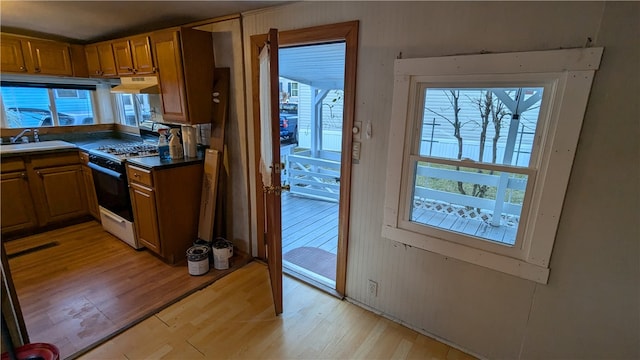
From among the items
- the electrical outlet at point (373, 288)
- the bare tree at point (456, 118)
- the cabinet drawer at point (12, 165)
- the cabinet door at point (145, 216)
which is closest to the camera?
the bare tree at point (456, 118)

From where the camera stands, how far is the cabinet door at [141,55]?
2.73 m

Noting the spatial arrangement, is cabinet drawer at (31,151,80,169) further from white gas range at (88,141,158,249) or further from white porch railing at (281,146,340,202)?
white porch railing at (281,146,340,202)

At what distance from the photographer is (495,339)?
1.74m

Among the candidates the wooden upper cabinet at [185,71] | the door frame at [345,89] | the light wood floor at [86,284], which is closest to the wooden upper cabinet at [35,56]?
the wooden upper cabinet at [185,71]

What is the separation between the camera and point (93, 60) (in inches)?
133

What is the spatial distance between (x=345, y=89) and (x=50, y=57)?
11.4 ft

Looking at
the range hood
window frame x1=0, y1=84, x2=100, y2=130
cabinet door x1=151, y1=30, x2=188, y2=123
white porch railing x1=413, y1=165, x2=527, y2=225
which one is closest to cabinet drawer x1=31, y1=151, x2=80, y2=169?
window frame x1=0, y1=84, x2=100, y2=130

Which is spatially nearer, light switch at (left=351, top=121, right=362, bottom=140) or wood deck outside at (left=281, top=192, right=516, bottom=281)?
wood deck outside at (left=281, top=192, right=516, bottom=281)

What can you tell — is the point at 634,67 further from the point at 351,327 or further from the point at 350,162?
the point at 351,327

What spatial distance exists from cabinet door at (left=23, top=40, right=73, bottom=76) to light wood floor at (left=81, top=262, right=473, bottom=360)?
3067mm

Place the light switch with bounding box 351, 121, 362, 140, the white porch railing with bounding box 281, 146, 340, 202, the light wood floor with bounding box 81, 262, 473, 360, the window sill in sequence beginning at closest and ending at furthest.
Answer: the window sill
the light wood floor with bounding box 81, 262, 473, 360
the light switch with bounding box 351, 121, 362, 140
the white porch railing with bounding box 281, 146, 340, 202

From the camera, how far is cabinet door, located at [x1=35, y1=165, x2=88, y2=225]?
3250mm

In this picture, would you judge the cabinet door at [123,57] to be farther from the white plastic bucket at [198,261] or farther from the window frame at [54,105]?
the white plastic bucket at [198,261]

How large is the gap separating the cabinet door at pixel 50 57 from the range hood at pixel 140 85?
927 millimetres
